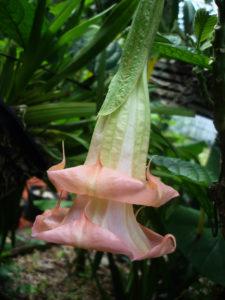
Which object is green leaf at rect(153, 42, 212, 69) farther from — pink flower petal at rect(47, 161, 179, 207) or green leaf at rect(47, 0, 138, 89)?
pink flower petal at rect(47, 161, 179, 207)

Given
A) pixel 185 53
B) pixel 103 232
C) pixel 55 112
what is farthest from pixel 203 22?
pixel 55 112

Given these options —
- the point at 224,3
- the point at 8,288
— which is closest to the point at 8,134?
the point at 224,3

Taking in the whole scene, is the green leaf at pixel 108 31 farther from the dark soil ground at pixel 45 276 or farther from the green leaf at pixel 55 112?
the dark soil ground at pixel 45 276

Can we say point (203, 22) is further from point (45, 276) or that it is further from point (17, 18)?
point (45, 276)

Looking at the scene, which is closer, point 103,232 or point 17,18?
point 103,232

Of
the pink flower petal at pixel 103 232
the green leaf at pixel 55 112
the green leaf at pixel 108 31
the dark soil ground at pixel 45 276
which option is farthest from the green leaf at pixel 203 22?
the dark soil ground at pixel 45 276

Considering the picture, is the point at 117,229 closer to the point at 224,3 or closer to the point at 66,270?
the point at 224,3

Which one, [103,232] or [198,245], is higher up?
[103,232]

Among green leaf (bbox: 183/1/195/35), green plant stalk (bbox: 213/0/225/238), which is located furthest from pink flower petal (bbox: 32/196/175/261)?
green leaf (bbox: 183/1/195/35)
